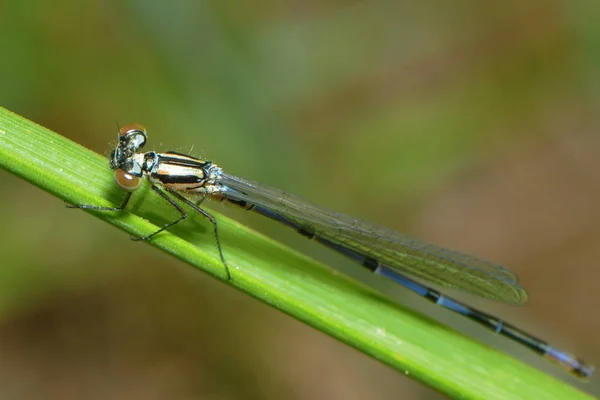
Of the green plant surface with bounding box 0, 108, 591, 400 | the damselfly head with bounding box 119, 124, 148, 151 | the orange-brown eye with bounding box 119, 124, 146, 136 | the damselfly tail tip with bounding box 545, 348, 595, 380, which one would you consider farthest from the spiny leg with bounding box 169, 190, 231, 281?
the damselfly tail tip with bounding box 545, 348, 595, 380

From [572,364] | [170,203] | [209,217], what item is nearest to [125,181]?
[170,203]

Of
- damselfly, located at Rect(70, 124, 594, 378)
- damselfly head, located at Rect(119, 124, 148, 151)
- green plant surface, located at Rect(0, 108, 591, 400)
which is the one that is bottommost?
green plant surface, located at Rect(0, 108, 591, 400)

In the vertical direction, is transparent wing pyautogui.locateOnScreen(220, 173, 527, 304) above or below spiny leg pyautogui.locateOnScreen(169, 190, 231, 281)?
above

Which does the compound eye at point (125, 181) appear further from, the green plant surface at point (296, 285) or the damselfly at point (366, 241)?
the damselfly at point (366, 241)

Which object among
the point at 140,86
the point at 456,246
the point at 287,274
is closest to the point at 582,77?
the point at 456,246

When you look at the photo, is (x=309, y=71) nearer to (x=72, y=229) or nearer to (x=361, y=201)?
(x=361, y=201)

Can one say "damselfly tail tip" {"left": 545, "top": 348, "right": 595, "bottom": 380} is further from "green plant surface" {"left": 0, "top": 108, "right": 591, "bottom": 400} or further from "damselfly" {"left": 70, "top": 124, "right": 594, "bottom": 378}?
"green plant surface" {"left": 0, "top": 108, "right": 591, "bottom": 400}
